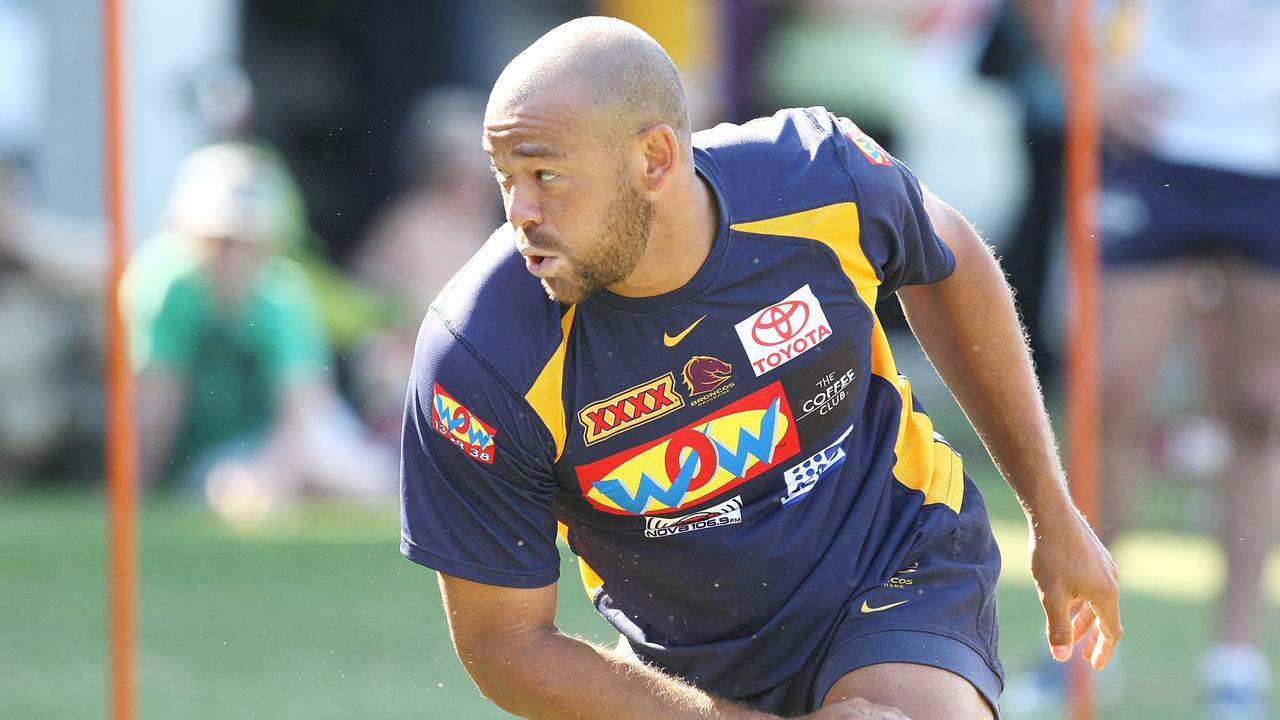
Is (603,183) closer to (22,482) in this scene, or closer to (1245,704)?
(1245,704)

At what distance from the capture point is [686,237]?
11.2ft

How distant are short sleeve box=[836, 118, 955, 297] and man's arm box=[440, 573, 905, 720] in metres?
0.91

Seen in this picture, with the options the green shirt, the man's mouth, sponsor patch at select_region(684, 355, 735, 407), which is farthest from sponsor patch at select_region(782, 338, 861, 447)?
the green shirt

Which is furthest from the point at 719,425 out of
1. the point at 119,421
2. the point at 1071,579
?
the point at 119,421

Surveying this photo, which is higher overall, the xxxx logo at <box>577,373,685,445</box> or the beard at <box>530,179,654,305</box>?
the beard at <box>530,179,654,305</box>

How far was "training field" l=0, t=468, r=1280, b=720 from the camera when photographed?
228 inches

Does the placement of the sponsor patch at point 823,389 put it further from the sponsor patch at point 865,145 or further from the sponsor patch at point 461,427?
the sponsor patch at point 461,427

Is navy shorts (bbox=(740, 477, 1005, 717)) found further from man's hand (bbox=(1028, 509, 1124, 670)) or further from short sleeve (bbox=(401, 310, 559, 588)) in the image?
short sleeve (bbox=(401, 310, 559, 588))

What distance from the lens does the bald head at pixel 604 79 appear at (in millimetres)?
3178

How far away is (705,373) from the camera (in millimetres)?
3473

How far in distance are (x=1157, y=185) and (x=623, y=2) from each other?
182 inches

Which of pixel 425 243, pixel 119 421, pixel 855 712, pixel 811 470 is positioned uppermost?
pixel 811 470

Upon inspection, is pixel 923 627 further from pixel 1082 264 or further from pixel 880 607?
pixel 1082 264

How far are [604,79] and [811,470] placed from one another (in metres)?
0.91
